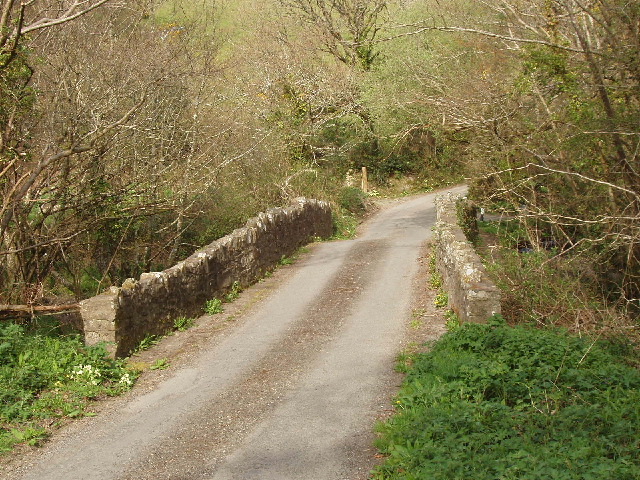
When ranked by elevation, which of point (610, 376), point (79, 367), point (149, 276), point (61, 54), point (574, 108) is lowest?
point (610, 376)

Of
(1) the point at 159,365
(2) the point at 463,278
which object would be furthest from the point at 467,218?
(1) the point at 159,365

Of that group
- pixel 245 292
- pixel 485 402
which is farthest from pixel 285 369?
pixel 245 292

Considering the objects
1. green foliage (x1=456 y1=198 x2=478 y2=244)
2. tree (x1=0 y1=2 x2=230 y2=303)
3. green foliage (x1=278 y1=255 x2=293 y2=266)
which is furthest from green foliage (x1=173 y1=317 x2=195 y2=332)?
green foliage (x1=456 y1=198 x2=478 y2=244)

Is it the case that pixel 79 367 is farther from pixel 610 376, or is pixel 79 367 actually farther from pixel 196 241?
pixel 196 241

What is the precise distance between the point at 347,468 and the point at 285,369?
3047 millimetres

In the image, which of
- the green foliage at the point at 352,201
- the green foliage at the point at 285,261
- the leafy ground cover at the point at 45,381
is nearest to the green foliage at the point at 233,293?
the green foliage at the point at 285,261

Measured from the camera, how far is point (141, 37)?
20.7 metres

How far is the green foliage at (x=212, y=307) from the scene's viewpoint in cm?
1259

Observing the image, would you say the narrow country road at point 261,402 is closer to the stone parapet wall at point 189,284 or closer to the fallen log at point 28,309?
the stone parapet wall at point 189,284

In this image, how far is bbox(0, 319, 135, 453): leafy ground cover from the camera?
7.61m

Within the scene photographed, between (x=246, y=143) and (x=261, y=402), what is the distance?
14045mm

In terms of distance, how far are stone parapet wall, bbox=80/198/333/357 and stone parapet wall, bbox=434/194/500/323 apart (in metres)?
3.98

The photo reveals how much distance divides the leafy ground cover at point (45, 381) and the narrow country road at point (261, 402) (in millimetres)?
302

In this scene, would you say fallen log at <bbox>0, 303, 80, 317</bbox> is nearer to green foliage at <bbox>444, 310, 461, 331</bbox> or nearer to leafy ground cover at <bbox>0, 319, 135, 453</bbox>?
leafy ground cover at <bbox>0, 319, 135, 453</bbox>
